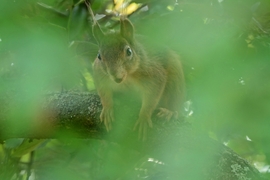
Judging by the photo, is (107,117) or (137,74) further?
(137,74)

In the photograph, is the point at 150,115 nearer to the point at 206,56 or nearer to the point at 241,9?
the point at 206,56

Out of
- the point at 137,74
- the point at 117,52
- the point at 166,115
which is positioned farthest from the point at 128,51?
A: the point at 166,115

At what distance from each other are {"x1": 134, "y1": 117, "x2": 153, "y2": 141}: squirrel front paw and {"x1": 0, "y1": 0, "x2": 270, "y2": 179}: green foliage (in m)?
0.18

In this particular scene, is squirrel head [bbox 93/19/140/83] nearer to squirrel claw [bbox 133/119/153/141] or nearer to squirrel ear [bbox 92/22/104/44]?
squirrel ear [bbox 92/22/104/44]

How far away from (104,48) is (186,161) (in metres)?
0.60

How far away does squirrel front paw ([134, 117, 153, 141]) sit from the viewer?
5.20ft

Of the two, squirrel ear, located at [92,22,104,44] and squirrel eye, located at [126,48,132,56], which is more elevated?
squirrel ear, located at [92,22,104,44]

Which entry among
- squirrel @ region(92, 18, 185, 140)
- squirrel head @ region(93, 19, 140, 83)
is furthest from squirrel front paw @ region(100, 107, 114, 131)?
squirrel head @ region(93, 19, 140, 83)

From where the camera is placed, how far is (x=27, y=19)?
1627 mm

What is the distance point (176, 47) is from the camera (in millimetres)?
1719

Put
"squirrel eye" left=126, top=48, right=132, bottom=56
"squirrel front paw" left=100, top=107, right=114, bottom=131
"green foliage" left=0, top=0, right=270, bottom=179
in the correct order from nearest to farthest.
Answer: "green foliage" left=0, top=0, right=270, bottom=179 → "squirrel front paw" left=100, top=107, right=114, bottom=131 → "squirrel eye" left=126, top=48, right=132, bottom=56

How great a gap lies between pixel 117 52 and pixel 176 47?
0.78ft

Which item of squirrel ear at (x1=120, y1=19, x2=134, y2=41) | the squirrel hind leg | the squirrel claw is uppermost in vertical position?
squirrel ear at (x1=120, y1=19, x2=134, y2=41)

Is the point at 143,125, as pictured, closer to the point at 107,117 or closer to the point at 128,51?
the point at 107,117
